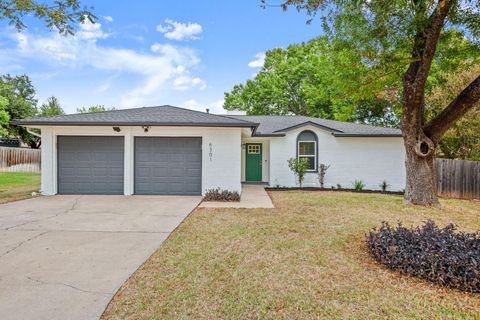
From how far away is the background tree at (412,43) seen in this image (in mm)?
7070

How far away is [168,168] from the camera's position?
966 cm

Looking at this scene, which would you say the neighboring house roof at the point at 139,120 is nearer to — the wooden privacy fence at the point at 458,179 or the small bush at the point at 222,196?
the small bush at the point at 222,196

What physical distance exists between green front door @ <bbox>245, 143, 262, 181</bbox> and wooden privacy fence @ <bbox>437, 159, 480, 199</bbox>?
753 cm

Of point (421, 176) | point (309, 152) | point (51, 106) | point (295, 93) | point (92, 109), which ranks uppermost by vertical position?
point (51, 106)

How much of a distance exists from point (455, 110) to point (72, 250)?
944 centimetres

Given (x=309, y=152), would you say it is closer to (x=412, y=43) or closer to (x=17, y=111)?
(x=412, y=43)

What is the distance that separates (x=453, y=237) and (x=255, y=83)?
25681mm

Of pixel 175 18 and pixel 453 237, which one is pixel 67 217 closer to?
pixel 453 237

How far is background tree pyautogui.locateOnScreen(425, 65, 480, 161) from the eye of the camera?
1287cm

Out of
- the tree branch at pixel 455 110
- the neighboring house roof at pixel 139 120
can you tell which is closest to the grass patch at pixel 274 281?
the tree branch at pixel 455 110

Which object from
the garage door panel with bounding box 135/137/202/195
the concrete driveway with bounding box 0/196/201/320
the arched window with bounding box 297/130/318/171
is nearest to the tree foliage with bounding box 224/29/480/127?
the arched window with bounding box 297/130/318/171

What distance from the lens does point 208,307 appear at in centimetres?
274

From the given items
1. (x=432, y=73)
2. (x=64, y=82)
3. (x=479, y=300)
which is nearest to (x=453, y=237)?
(x=479, y=300)

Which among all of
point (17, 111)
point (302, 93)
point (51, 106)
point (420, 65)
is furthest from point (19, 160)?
point (51, 106)
